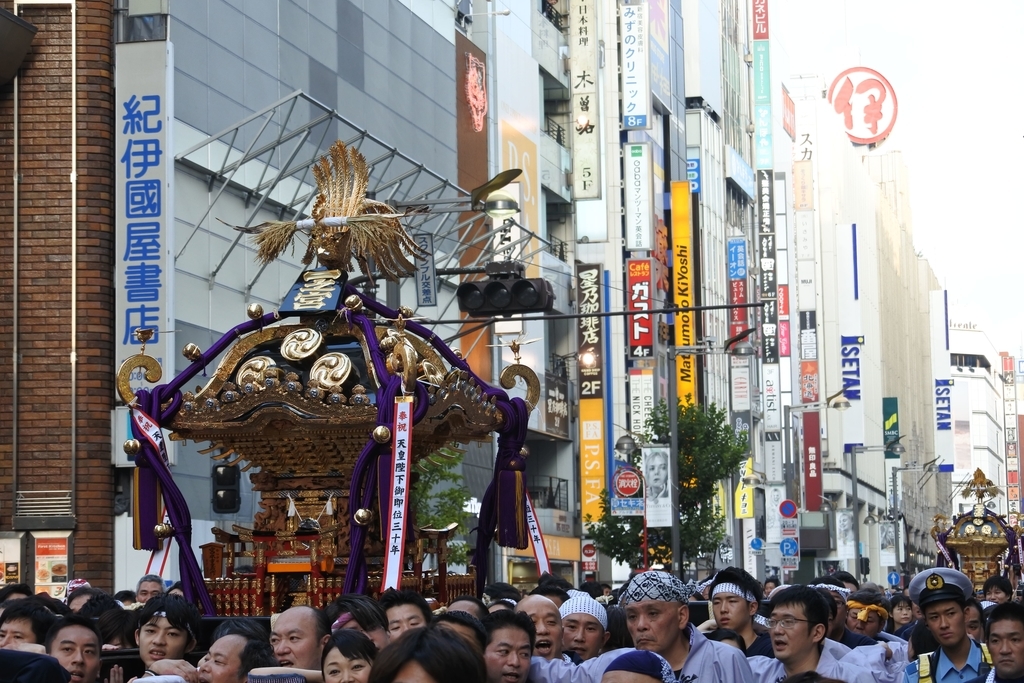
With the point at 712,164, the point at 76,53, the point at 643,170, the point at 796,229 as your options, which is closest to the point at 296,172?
the point at 76,53

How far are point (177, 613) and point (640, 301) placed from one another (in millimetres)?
41538

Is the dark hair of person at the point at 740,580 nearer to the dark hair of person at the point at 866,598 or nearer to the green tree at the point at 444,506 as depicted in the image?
the dark hair of person at the point at 866,598

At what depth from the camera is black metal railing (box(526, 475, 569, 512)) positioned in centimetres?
4578

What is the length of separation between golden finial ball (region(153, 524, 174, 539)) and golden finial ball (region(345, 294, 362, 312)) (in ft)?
7.02

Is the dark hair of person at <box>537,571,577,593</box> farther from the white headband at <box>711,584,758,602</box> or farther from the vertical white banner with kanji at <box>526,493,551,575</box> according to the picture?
the white headband at <box>711,584,758,602</box>

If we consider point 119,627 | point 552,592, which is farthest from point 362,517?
point 119,627

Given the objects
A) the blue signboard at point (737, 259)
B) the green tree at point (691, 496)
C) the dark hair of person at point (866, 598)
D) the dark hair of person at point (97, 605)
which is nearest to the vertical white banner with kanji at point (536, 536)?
the dark hair of person at point (866, 598)

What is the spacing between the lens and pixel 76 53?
23156 mm

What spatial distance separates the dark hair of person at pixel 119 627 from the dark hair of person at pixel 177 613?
136 cm

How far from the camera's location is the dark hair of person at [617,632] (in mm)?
9320

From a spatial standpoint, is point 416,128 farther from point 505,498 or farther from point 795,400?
point 795,400

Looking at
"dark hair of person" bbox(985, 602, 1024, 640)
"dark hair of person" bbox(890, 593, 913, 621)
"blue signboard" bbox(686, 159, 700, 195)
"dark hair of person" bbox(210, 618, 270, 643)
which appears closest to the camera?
"dark hair of person" bbox(210, 618, 270, 643)

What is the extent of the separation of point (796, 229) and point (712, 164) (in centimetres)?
3229

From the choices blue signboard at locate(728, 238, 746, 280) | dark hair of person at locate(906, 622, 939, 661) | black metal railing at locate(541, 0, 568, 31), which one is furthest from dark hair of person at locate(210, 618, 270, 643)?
blue signboard at locate(728, 238, 746, 280)
